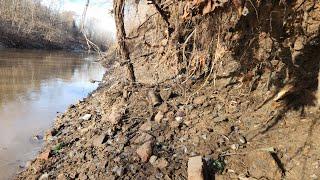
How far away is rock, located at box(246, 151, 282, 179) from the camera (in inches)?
170

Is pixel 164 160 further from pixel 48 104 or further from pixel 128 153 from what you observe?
pixel 48 104

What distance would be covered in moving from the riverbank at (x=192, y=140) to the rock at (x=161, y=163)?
0.01 metres

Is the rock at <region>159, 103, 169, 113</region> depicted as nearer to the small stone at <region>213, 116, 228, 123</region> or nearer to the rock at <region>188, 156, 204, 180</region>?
the small stone at <region>213, 116, 228, 123</region>

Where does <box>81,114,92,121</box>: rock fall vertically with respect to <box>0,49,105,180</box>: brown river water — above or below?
above

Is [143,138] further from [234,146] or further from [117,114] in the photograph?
[234,146]

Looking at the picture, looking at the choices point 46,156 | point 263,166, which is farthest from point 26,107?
point 263,166

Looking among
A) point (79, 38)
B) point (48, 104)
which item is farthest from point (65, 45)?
point (48, 104)

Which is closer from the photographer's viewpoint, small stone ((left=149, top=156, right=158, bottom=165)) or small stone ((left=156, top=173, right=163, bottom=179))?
small stone ((left=156, top=173, right=163, bottom=179))

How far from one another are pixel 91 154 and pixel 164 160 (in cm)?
135

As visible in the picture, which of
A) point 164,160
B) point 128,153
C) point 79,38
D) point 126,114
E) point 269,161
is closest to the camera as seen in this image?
point 269,161

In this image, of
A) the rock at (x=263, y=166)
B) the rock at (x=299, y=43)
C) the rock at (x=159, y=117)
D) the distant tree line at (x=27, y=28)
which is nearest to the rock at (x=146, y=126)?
the rock at (x=159, y=117)

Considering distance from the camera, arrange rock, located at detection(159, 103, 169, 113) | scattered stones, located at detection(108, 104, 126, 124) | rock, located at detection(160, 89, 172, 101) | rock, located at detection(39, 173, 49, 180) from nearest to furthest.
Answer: rock, located at detection(39, 173, 49, 180), rock, located at detection(159, 103, 169, 113), scattered stones, located at detection(108, 104, 126, 124), rock, located at detection(160, 89, 172, 101)

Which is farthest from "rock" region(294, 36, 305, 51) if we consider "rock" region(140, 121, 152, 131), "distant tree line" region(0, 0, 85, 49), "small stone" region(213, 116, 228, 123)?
"distant tree line" region(0, 0, 85, 49)

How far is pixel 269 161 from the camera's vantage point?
175 inches
